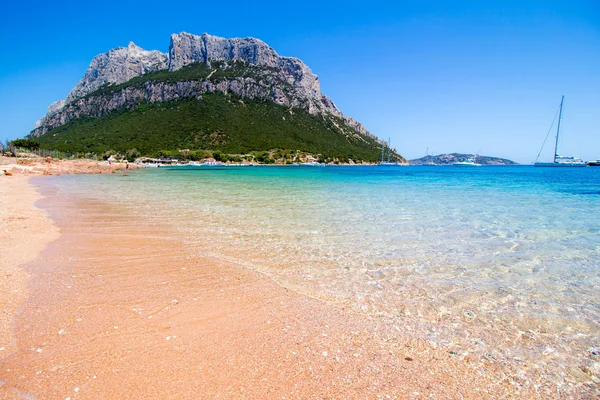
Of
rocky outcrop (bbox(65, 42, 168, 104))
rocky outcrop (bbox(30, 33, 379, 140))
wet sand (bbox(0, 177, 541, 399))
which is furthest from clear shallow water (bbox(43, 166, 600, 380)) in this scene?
rocky outcrop (bbox(65, 42, 168, 104))

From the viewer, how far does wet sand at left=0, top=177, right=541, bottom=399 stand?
110 inches

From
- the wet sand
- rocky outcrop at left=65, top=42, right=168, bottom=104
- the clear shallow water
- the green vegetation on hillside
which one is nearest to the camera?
the wet sand

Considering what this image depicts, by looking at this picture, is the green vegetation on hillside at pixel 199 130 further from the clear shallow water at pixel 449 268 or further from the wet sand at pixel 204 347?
the wet sand at pixel 204 347

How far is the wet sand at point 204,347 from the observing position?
9.19ft

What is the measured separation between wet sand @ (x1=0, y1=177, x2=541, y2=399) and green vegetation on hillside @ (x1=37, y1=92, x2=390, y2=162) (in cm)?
10752

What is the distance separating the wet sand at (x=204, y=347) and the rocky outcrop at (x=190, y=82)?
129 meters

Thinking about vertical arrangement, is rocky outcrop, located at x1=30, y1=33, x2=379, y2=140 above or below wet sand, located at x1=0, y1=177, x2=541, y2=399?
above

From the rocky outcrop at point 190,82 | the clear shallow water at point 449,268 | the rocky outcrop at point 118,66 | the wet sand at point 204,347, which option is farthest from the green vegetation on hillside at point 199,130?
the wet sand at point 204,347

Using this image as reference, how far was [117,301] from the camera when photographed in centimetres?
449

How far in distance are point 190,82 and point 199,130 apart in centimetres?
2683

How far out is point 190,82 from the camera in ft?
408

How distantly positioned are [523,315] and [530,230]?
23.3 ft

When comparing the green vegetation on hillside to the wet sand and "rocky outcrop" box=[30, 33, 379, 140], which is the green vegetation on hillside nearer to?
"rocky outcrop" box=[30, 33, 379, 140]

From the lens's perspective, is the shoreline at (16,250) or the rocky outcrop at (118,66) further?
the rocky outcrop at (118,66)
